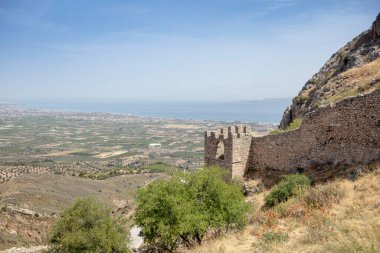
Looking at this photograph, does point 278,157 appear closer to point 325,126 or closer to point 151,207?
point 325,126

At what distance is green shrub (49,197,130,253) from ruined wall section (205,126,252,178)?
23.1 ft

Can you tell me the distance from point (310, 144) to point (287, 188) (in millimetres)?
3566

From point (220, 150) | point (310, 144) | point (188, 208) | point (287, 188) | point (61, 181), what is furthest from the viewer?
point (61, 181)

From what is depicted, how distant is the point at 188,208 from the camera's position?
1524 centimetres

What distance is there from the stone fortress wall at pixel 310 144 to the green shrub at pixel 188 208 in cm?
539

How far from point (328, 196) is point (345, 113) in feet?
18.1

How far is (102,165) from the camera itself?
106688mm

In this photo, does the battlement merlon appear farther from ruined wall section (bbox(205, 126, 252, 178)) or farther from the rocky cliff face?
the rocky cliff face

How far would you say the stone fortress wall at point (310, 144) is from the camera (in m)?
17.1

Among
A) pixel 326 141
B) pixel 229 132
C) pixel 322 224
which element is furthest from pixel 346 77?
pixel 322 224

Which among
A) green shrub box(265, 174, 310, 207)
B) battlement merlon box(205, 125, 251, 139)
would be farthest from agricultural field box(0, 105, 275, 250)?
green shrub box(265, 174, 310, 207)

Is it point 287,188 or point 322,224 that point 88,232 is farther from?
point 322,224

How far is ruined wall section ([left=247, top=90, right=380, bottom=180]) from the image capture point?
1697cm

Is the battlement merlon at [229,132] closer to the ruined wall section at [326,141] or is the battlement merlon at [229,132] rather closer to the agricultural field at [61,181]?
the ruined wall section at [326,141]
